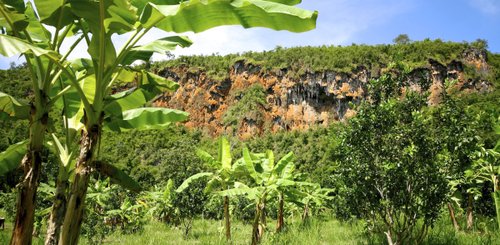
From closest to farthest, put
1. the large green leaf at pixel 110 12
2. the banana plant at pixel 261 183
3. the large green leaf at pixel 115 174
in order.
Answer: the large green leaf at pixel 110 12
the large green leaf at pixel 115 174
the banana plant at pixel 261 183

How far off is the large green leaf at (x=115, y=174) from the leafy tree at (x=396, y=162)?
440 cm

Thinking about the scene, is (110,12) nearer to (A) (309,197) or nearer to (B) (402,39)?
(A) (309,197)

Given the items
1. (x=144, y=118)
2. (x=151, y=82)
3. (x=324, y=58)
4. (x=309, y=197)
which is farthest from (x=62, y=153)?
(x=324, y=58)

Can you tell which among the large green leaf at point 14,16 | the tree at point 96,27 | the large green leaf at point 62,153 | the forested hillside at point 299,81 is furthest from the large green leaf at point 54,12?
the forested hillside at point 299,81

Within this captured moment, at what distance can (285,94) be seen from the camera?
54.2 m

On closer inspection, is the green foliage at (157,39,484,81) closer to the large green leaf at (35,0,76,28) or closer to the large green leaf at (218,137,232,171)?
the large green leaf at (218,137,232,171)

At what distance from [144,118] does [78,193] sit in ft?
6.27

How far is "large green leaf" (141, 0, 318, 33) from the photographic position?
3473 millimetres

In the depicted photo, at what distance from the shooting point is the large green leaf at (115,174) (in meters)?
3.84

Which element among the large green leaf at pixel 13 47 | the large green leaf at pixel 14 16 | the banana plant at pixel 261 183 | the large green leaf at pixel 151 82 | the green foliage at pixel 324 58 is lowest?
the banana plant at pixel 261 183

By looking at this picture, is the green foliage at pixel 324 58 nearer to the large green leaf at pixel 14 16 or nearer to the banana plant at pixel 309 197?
the banana plant at pixel 309 197

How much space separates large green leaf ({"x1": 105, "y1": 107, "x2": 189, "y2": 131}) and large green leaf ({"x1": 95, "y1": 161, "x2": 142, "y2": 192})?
96 cm

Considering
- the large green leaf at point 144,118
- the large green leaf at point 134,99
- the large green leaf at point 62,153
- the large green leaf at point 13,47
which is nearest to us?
the large green leaf at point 13,47

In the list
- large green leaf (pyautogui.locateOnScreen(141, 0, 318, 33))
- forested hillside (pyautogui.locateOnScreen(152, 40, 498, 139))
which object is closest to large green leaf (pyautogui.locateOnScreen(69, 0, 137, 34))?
large green leaf (pyautogui.locateOnScreen(141, 0, 318, 33))
